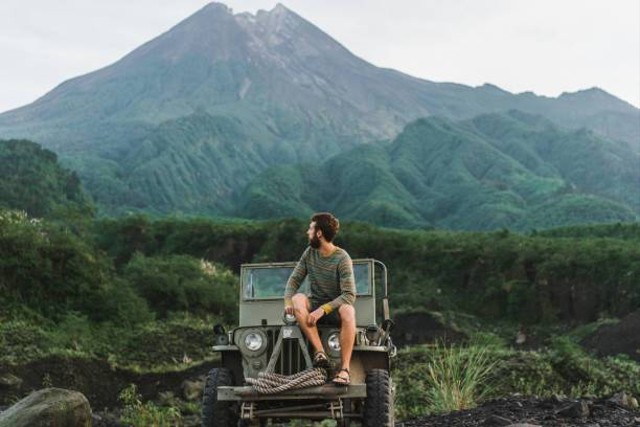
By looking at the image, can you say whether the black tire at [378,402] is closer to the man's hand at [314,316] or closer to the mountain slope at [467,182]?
the man's hand at [314,316]

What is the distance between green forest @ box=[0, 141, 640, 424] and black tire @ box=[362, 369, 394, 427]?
179 inches

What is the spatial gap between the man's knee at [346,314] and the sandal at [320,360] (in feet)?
1.08

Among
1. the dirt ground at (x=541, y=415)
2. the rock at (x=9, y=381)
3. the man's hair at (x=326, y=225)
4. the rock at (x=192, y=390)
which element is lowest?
the rock at (x=192, y=390)

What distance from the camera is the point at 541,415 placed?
8.80 m

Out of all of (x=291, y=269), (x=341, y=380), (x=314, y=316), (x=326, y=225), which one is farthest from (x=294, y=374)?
(x=291, y=269)

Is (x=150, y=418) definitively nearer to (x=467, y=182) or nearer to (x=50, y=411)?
(x=50, y=411)

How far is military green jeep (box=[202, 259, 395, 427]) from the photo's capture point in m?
6.89

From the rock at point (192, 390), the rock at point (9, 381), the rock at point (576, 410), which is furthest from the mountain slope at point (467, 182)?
the rock at point (576, 410)

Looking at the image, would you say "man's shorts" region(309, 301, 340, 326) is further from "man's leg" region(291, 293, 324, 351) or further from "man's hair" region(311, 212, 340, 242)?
"man's hair" region(311, 212, 340, 242)

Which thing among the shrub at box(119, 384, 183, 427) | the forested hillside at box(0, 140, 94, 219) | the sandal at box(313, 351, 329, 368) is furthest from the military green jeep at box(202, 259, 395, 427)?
the forested hillside at box(0, 140, 94, 219)

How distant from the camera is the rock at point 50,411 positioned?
28.3ft

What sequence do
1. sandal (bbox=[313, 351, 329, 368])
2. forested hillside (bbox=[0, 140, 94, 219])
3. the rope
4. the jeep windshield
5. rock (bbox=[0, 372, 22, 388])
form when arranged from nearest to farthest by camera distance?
the rope, sandal (bbox=[313, 351, 329, 368]), the jeep windshield, rock (bbox=[0, 372, 22, 388]), forested hillside (bbox=[0, 140, 94, 219])

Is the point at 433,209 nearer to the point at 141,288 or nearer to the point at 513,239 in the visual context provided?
the point at 513,239

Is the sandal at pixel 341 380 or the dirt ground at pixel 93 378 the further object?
the dirt ground at pixel 93 378
